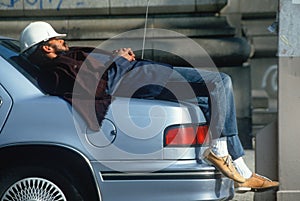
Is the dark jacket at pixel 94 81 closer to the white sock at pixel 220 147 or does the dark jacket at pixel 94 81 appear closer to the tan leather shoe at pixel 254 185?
the white sock at pixel 220 147

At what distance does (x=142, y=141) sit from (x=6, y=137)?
915mm

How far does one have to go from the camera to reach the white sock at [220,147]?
204 inches

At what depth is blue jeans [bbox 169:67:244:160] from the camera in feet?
17.1

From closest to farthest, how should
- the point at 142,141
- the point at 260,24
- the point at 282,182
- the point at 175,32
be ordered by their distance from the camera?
the point at 142,141, the point at 282,182, the point at 175,32, the point at 260,24

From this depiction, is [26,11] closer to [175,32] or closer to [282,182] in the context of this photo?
[175,32]

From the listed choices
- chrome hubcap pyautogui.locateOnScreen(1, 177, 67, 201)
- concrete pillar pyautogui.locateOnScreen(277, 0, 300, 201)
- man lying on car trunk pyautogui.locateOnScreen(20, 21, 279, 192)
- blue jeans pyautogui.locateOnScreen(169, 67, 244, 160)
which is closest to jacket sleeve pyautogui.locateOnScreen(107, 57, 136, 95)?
man lying on car trunk pyautogui.locateOnScreen(20, 21, 279, 192)

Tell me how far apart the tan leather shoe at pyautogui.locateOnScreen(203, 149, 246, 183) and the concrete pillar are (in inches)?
45.7

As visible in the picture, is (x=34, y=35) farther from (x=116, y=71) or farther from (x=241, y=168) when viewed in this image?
(x=241, y=168)

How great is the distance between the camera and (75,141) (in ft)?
16.1

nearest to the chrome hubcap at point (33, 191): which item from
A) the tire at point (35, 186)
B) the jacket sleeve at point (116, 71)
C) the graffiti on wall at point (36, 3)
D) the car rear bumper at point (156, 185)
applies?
the tire at point (35, 186)

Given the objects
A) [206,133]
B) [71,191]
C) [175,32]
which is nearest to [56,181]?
[71,191]

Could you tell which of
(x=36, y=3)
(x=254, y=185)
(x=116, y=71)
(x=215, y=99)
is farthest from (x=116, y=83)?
(x=36, y=3)

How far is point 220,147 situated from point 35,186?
133cm

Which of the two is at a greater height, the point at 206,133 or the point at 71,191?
the point at 206,133
